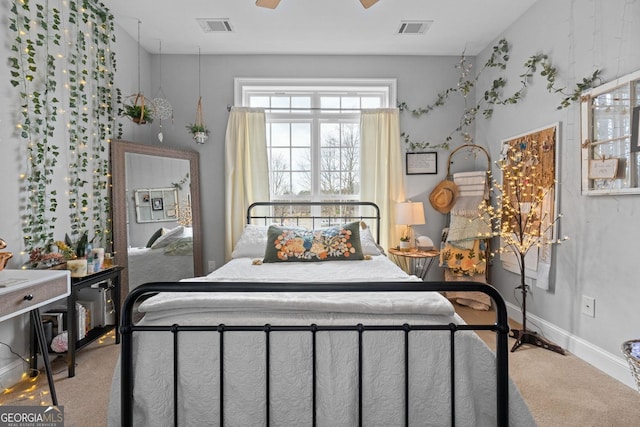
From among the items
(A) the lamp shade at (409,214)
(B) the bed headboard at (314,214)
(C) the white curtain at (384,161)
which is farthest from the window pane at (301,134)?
(A) the lamp shade at (409,214)

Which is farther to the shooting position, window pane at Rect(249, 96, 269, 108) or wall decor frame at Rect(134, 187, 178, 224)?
window pane at Rect(249, 96, 269, 108)

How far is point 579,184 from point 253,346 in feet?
8.23

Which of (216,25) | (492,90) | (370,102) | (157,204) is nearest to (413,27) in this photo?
(370,102)

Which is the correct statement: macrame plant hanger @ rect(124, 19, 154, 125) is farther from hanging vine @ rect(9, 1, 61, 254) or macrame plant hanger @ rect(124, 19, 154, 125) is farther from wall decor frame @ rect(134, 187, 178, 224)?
hanging vine @ rect(9, 1, 61, 254)

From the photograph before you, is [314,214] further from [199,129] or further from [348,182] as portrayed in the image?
[199,129]

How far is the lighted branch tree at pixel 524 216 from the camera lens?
2.84 metres

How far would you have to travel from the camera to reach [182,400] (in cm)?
143

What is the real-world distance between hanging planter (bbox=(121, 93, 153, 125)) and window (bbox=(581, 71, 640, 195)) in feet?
11.5

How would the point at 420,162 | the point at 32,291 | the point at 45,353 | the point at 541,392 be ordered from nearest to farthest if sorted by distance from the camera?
the point at 32,291 < the point at 45,353 < the point at 541,392 < the point at 420,162

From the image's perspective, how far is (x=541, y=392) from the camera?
2146 millimetres

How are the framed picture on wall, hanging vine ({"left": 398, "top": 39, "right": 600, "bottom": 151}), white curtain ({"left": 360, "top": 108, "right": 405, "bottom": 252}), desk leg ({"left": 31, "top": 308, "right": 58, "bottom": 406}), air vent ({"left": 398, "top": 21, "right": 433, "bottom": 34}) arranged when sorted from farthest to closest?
1. white curtain ({"left": 360, "top": 108, "right": 405, "bottom": 252})
2. the framed picture on wall
3. air vent ({"left": 398, "top": 21, "right": 433, "bottom": 34})
4. hanging vine ({"left": 398, "top": 39, "right": 600, "bottom": 151})
5. desk leg ({"left": 31, "top": 308, "right": 58, "bottom": 406})

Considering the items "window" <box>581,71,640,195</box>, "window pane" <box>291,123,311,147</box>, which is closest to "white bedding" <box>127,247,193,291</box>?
"window pane" <box>291,123,311,147</box>

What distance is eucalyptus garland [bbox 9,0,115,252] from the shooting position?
2354 millimetres

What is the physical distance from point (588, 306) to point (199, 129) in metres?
3.71
